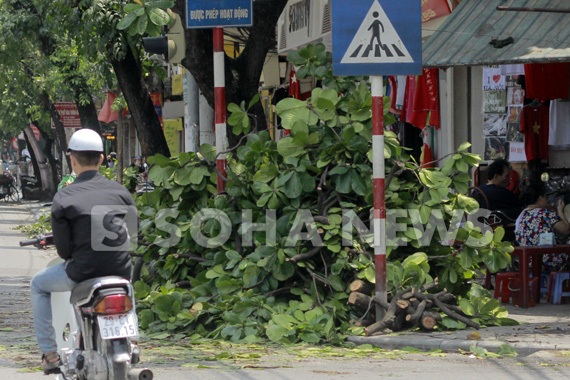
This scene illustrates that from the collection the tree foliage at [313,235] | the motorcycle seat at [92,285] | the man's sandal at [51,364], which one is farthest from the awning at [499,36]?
the man's sandal at [51,364]

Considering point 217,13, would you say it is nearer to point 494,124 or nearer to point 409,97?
point 494,124

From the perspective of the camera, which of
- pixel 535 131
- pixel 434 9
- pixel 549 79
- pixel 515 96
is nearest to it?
pixel 549 79

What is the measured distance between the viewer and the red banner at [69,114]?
102ft

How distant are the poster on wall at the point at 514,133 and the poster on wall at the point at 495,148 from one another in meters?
0.50

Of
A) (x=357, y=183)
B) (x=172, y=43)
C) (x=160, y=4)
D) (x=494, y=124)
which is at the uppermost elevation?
(x=160, y=4)

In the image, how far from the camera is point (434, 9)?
14250 millimetres

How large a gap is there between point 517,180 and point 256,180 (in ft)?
17.7

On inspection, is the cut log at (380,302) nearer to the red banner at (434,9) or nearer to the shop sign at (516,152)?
the shop sign at (516,152)

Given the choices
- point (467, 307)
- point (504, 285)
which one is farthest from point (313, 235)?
point (504, 285)

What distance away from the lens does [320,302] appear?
8289 mm

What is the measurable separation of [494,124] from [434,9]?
74.3 inches

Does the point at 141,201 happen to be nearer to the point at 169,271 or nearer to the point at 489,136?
the point at 169,271

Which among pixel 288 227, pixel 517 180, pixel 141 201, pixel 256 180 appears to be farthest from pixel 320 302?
pixel 517 180

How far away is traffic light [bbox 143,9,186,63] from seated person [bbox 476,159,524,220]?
3.74m
